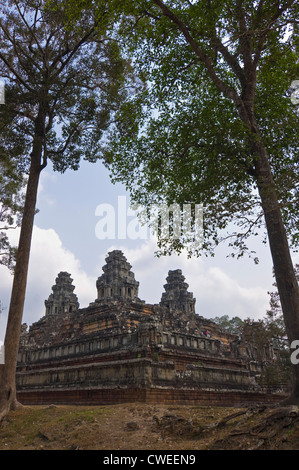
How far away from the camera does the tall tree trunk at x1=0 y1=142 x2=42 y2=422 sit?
11266mm

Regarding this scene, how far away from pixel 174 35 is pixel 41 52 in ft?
20.5

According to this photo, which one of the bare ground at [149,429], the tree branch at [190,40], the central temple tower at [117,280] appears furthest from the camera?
the central temple tower at [117,280]

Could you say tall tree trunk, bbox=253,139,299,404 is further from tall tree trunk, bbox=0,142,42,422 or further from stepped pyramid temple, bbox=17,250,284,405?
tall tree trunk, bbox=0,142,42,422

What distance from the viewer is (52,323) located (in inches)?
1153

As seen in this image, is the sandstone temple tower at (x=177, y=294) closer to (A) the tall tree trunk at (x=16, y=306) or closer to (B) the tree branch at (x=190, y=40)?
(A) the tall tree trunk at (x=16, y=306)

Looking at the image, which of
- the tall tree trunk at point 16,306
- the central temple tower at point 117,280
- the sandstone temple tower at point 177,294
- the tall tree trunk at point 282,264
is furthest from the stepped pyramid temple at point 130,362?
the sandstone temple tower at point 177,294

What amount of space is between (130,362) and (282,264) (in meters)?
7.57

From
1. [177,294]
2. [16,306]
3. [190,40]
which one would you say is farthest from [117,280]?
[190,40]

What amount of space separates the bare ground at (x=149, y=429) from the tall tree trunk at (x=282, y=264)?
1065 mm

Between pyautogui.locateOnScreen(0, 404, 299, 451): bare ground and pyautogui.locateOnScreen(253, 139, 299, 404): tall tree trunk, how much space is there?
41.9 inches

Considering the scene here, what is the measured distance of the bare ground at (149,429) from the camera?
6.66 m

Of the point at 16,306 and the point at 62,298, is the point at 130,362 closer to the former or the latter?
the point at 16,306

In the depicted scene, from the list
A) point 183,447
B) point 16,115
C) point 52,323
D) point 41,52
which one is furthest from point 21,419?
point 52,323

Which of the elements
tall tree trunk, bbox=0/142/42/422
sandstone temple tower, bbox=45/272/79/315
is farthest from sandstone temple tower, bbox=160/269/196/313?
tall tree trunk, bbox=0/142/42/422
